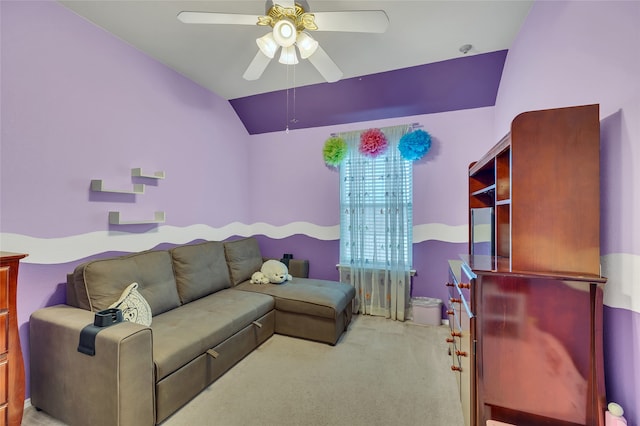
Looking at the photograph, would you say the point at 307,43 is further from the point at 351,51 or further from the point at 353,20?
the point at 351,51

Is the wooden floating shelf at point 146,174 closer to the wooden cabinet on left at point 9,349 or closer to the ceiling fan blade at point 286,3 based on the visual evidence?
the wooden cabinet on left at point 9,349

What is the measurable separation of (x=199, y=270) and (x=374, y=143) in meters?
2.32

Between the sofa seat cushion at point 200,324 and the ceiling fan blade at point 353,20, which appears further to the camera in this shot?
the sofa seat cushion at point 200,324

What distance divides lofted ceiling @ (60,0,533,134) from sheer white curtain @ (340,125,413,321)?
0.49 meters

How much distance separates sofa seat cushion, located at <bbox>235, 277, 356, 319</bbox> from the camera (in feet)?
8.29

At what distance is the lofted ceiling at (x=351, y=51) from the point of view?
1.88 m

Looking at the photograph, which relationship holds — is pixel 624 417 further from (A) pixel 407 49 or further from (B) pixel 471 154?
(A) pixel 407 49

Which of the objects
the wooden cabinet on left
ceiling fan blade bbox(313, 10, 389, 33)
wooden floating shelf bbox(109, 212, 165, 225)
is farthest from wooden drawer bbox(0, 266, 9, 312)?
ceiling fan blade bbox(313, 10, 389, 33)

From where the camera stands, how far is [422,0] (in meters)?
1.79

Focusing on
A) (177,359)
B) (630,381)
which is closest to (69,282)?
(177,359)

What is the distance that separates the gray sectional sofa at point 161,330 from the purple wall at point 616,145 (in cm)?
181

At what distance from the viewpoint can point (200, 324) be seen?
200 centimetres

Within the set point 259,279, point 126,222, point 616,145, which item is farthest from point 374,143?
point 126,222

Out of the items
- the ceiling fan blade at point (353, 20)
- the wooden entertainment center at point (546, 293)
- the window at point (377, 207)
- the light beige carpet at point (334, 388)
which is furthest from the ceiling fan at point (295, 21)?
the light beige carpet at point (334, 388)
